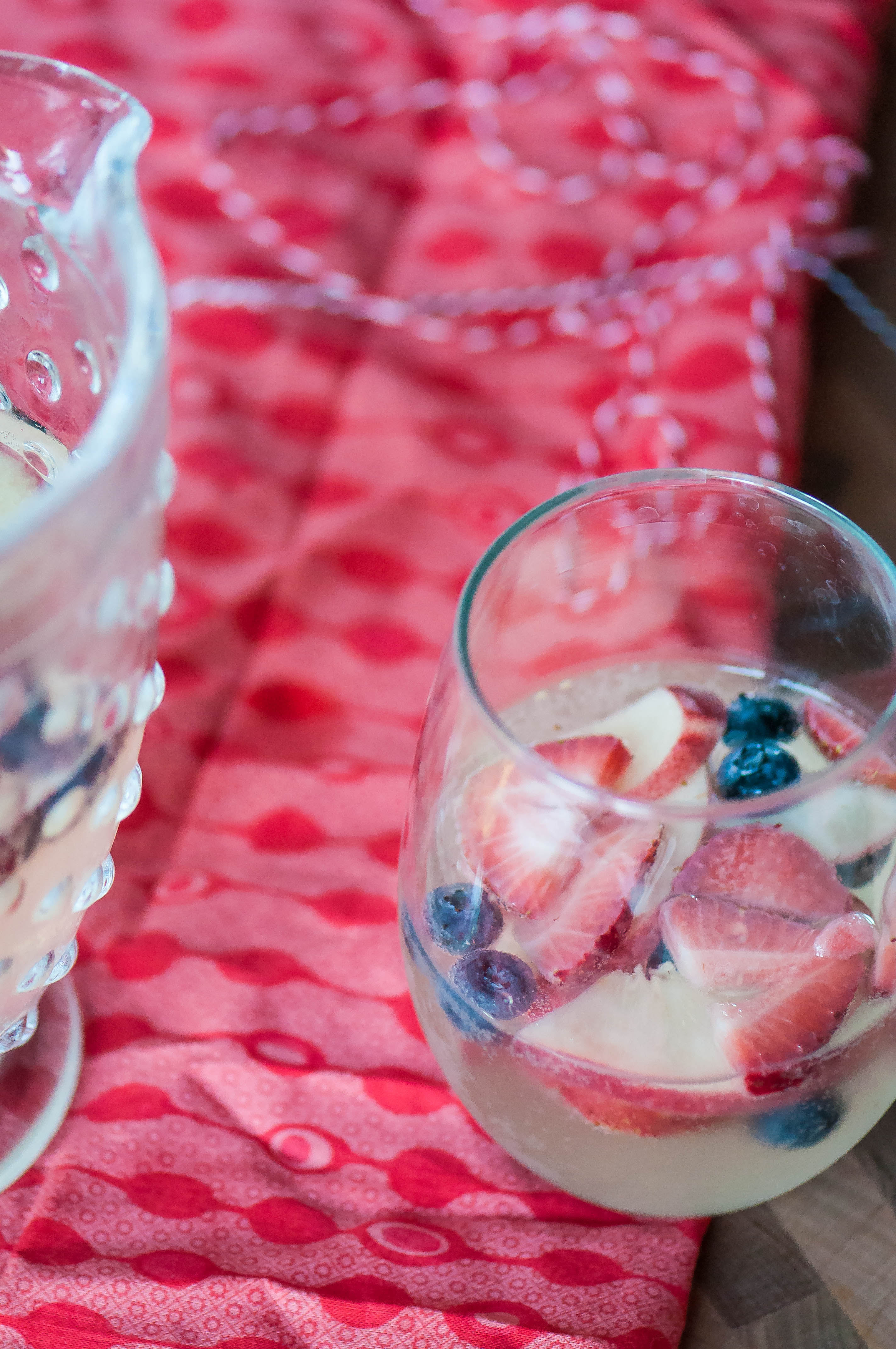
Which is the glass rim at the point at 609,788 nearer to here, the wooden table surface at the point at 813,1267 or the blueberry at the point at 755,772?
the blueberry at the point at 755,772

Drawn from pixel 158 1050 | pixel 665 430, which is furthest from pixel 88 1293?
pixel 665 430

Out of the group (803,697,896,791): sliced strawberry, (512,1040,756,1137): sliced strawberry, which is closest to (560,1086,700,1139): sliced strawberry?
(512,1040,756,1137): sliced strawberry

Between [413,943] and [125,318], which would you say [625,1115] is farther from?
[125,318]

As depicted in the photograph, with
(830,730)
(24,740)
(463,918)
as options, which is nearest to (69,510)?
(24,740)

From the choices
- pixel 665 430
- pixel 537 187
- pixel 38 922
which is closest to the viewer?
pixel 38 922

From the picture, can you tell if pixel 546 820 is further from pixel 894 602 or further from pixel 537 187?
pixel 537 187

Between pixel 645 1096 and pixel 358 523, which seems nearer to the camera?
pixel 645 1096
